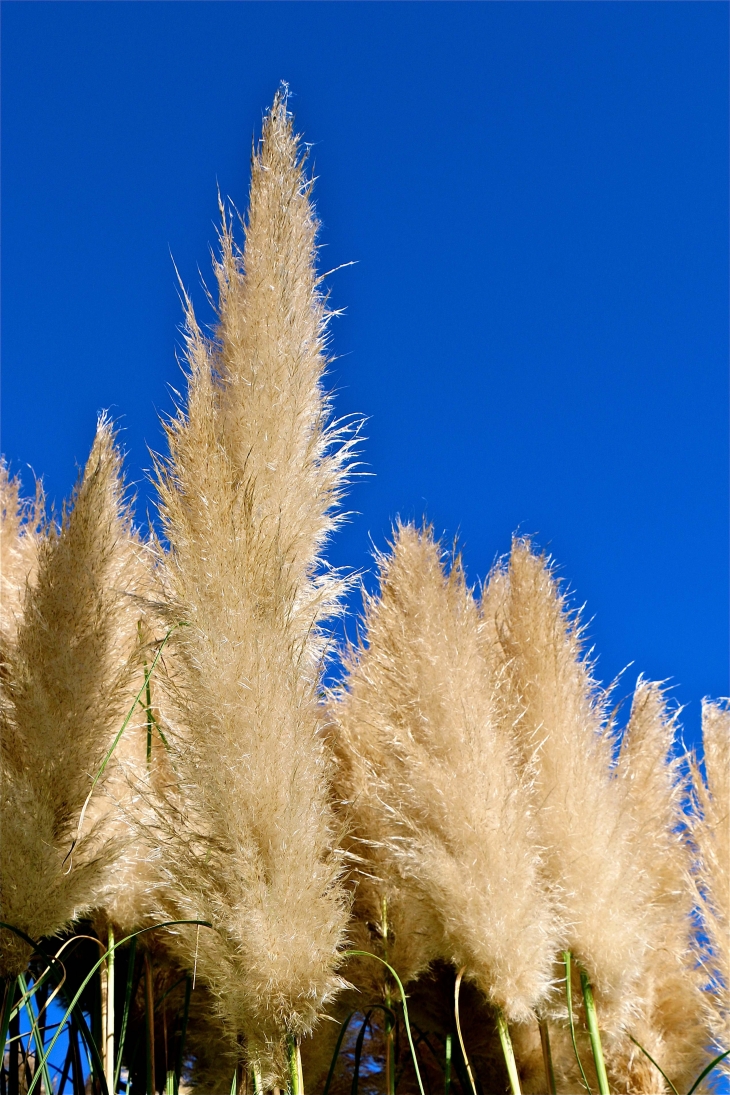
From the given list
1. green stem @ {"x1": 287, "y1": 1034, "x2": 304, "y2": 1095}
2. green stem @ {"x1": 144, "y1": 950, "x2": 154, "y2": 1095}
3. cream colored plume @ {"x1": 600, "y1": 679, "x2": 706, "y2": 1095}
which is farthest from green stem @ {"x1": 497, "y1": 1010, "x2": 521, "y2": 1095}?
green stem @ {"x1": 144, "y1": 950, "x2": 154, "y2": 1095}

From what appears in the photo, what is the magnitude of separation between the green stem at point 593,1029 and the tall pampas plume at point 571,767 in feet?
0.10

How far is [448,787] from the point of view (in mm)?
2094

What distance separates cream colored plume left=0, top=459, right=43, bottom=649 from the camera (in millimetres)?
2318

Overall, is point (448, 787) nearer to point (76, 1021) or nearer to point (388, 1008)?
point (388, 1008)

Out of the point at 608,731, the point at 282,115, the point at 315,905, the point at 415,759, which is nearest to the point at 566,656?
the point at 608,731

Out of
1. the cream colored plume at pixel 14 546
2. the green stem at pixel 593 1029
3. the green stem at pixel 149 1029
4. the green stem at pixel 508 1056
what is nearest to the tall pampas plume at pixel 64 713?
the cream colored plume at pixel 14 546

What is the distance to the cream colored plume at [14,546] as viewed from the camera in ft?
7.61

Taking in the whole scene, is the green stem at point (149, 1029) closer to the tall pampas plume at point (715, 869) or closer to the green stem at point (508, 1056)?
the green stem at point (508, 1056)

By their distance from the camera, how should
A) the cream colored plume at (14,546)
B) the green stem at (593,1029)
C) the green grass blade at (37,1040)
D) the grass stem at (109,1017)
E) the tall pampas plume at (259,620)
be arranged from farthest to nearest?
the cream colored plume at (14,546) < the green stem at (593,1029) < the grass stem at (109,1017) < the green grass blade at (37,1040) < the tall pampas plume at (259,620)

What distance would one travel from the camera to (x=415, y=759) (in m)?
2.17

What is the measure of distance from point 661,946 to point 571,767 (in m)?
0.64

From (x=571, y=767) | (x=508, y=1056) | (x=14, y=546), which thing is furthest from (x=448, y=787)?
(x=14, y=546)

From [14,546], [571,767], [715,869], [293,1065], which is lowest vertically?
[293,1065]

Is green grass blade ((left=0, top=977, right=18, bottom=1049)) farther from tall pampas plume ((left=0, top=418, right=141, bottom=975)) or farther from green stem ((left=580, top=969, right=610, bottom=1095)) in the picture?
green stem ((left=580, top=969, right=610, bottom=1095))
